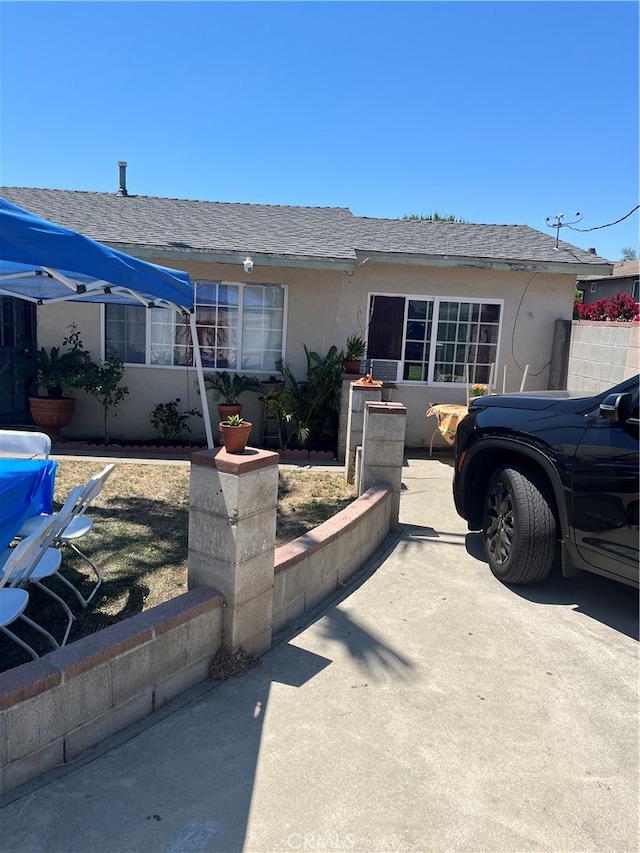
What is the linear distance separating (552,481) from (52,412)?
277 inches

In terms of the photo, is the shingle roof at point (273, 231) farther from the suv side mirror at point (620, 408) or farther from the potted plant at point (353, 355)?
the suv side mirror at point (620, 408)

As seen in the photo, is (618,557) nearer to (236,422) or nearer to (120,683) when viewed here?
(236,422)

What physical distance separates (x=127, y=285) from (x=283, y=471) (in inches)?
156

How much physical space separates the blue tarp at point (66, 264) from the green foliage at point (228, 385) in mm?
2979

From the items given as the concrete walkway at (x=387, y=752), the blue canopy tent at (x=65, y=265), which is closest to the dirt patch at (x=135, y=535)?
the concrete walkway at (x=387, y=752)

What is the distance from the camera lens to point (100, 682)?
271 cm

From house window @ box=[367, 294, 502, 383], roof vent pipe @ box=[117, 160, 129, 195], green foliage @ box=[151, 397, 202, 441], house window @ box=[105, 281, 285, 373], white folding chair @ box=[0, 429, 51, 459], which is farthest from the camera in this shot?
roof vent pipe @ box=[117, 160, 129, 195]

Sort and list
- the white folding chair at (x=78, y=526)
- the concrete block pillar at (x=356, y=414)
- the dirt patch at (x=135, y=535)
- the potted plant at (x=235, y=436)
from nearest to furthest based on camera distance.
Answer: the potted plant at (x=235, y=436)
the dirt patch at (x=135, y=535)
the white folding chair at (x=78, y=526)
the concrete block pillar at (x=356, y=414)

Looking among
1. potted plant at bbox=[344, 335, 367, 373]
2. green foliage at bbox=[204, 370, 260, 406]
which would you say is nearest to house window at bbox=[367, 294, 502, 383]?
potted plant at bbox=[344, 335, 367, 373]

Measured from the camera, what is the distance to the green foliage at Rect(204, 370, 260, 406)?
9.12 meters

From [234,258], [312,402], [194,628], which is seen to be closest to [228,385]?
[312,402]

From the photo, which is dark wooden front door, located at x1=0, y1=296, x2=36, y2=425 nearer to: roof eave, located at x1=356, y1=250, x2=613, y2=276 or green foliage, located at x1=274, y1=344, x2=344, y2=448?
green foliage, located at x1=274, y1=344, x2=344, y2=448

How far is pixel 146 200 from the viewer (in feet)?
40.0

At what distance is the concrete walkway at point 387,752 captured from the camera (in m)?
2.35
